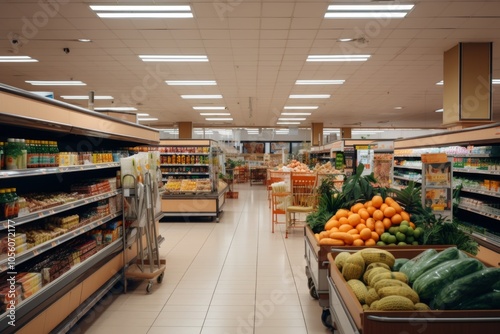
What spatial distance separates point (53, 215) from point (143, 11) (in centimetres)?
351

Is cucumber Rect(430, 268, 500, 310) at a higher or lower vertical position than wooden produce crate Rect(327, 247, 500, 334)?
higher

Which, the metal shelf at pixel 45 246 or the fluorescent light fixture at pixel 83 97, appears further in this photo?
the fluorescent light fixture at pixel 83 97

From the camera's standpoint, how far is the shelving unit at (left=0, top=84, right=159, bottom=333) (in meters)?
2.40

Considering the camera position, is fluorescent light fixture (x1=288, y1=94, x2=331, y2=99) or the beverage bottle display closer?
the beverage bottle display

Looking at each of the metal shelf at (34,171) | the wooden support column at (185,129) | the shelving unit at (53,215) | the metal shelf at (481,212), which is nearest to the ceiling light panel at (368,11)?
the metal shelf at (481,212)

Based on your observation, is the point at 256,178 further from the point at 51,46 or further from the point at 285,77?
the point at 51,46

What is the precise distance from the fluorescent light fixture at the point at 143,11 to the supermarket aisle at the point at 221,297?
3.88m

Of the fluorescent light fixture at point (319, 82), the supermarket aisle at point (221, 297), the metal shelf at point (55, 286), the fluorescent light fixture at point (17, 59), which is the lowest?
the supermarket aisle at point (221, 297)

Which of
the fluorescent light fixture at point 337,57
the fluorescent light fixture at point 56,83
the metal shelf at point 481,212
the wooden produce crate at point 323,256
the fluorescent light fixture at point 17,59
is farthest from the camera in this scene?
the fluorescent light fixture at point 56,83

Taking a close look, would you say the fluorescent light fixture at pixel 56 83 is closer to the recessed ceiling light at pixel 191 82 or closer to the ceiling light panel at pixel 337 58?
the recessed ceiling light at pixel 191 82

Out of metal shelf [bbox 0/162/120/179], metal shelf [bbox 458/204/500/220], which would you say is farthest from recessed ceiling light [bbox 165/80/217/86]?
metal shelf [bbox 458/204/500/220]

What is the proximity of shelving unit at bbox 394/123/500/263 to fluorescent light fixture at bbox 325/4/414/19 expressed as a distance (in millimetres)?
2119

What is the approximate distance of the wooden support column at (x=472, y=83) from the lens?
269 inches

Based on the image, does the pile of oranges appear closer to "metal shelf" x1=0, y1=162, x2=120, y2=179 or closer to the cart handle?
the cart handle
